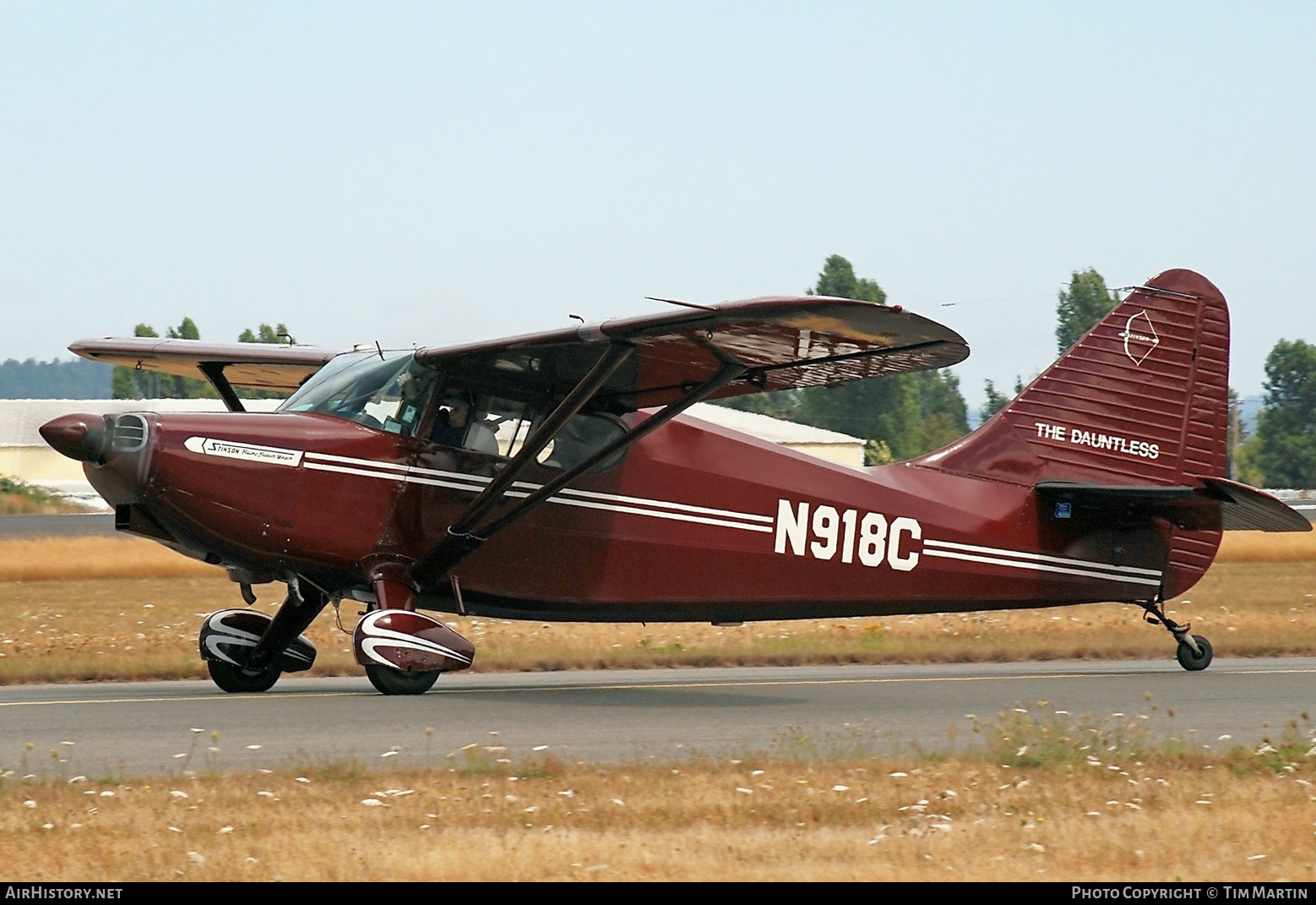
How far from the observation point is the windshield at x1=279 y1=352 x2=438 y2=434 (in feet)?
37.7

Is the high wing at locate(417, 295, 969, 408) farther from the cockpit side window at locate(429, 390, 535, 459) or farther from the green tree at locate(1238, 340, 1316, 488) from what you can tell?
the green tree at locate(1238, 340, 1316, 488)

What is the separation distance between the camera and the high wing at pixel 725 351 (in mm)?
9797

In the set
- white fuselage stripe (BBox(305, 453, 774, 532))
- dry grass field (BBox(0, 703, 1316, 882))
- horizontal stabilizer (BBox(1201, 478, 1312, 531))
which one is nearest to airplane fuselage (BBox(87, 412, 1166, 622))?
white fuselage stripe (BBox(305, 453, 774, 532))

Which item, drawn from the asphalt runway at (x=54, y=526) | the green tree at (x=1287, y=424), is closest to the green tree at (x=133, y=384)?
the asphalt runway at (x=54, y=526)

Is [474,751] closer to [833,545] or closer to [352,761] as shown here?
[352,761]

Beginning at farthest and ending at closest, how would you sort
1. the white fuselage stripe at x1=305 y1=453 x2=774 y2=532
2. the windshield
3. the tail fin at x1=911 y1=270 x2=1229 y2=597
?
the tail fin at x1=911 y1=270 x2=1229 y2=597 < the windshield < the white fuselage stripe at x1=305 y1=453 x2=774 y2=532

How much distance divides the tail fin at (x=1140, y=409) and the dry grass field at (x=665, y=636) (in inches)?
92.2

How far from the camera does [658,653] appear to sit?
15.8m

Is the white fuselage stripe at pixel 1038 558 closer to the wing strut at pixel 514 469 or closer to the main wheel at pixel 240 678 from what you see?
the wing strut at pixel 514 469

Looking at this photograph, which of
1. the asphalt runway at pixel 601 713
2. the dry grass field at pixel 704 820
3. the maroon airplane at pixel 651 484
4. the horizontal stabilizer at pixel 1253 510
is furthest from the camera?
the horizontal stabilizer at pixel 1253 510

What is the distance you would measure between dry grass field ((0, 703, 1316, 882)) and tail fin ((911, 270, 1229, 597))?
5980mm

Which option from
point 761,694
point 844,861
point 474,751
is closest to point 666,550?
point 761,694

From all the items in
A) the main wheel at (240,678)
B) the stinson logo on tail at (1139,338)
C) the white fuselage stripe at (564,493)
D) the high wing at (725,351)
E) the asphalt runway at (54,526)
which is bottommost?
the asphalt runway at (54,526)

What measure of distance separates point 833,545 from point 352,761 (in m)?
5.89
